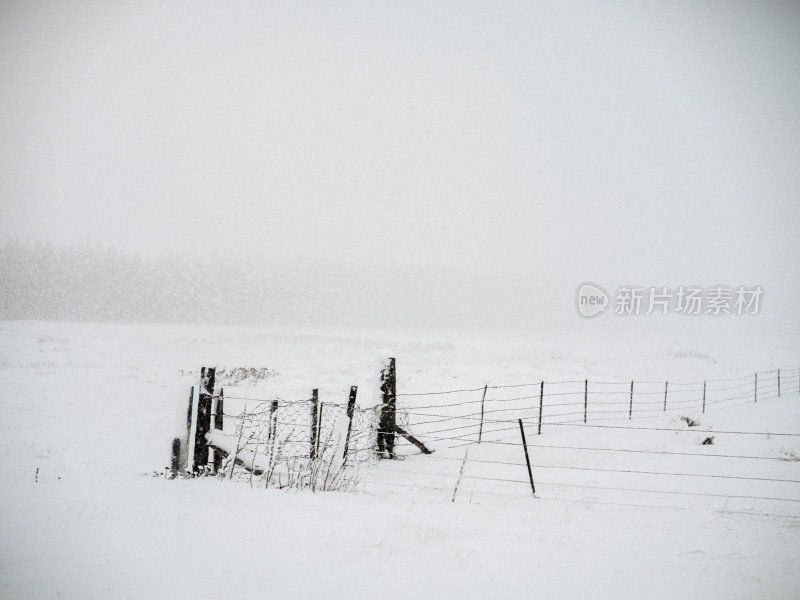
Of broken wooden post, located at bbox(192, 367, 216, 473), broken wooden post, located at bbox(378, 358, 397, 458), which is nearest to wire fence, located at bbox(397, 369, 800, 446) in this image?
broken wooden post, located at bbox(378, 358, 397, 458)

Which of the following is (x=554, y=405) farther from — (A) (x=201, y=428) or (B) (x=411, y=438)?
→ (A) (x=201, y=428)

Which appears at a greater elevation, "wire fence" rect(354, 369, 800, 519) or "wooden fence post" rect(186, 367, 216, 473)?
"wooden fence post" rect(186, 367, 216, 473)

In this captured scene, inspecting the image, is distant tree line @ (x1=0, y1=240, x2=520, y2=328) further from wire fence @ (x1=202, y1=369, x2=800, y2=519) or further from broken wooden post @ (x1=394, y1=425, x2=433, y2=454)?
broken wooden post @ (x1=394, y1=425, x2=433, y2=454)

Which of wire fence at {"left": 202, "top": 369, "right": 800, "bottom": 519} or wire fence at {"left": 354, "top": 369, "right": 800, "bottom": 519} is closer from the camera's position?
wire fence at {"left": 202, "top": 369, "right": 800, "bottom": 519}

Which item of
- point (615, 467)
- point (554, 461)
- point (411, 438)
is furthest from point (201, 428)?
point (615, 467)

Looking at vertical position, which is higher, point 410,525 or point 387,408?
point 387,408

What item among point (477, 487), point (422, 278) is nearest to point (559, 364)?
point (477, 487)

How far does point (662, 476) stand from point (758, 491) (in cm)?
145

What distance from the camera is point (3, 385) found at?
15.5 m

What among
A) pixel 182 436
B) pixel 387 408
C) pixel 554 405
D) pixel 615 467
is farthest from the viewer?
pixel 554 405

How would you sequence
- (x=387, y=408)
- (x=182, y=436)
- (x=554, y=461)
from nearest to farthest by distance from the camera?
(x=182, y=436) < (x=387, y=408) < (x=554, y=461)

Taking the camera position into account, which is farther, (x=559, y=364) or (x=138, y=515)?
(x=559, y=364)

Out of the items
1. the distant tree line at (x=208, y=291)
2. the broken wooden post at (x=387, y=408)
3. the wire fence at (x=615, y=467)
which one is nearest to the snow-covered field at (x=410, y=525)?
the wire fence at (x=615, y=467)

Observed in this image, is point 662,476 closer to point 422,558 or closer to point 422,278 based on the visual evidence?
point 422,558
